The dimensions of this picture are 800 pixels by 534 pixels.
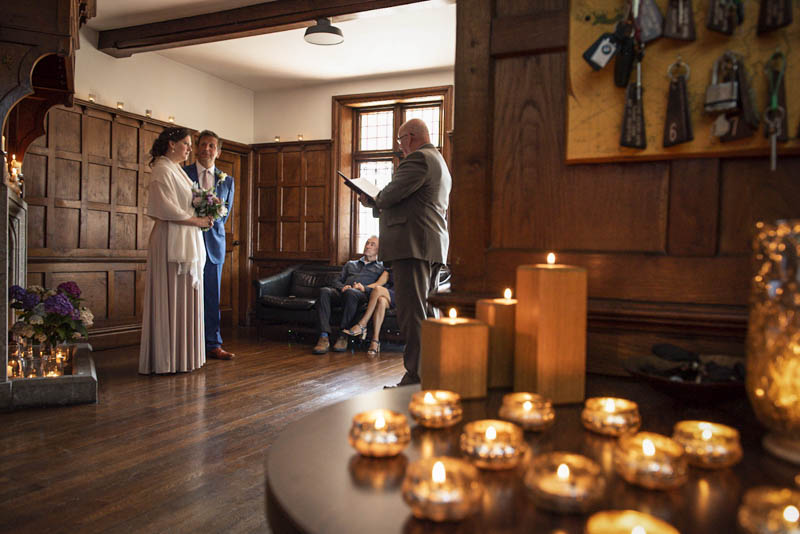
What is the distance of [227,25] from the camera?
507cm

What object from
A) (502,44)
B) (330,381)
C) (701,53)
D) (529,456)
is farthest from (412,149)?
(529,456)

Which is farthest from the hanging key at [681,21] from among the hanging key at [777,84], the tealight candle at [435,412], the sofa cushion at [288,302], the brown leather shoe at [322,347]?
the sofa cushion at [288,302]

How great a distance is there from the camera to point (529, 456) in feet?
1.92

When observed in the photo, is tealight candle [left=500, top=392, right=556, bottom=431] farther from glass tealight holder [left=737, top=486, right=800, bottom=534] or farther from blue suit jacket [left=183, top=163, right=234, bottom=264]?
blue suit jacket [left=183, top=163, right=234, bottom=264]

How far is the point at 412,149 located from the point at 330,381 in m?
1.76

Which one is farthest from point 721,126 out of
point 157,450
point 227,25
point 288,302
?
point 288,302

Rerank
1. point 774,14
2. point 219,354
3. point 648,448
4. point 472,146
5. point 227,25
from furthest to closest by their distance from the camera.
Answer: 1. point 227,25
2. point 219,354
3. point 472,146
4. point 774,14
5. point 648,448

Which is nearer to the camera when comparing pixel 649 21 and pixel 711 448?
pixel 711 448

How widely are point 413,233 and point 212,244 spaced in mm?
Result: 2350

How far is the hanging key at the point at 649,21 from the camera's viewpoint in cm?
99

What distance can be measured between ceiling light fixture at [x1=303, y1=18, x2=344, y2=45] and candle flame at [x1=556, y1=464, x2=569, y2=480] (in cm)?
487

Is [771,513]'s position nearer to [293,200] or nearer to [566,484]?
[566,484]

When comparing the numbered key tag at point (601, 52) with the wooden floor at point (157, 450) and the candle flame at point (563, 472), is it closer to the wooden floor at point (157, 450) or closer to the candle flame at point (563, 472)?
the candle flame at point (563, 472)

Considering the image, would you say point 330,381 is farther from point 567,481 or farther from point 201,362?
point 567,481
